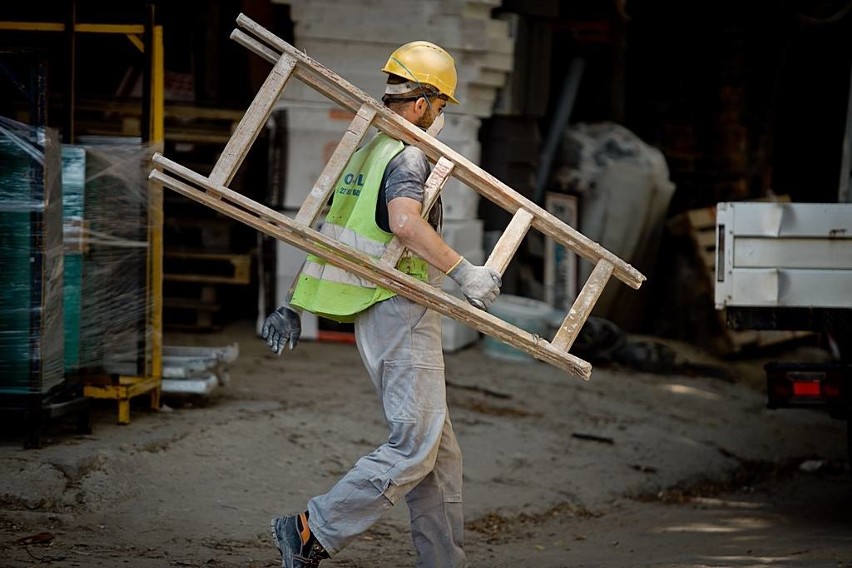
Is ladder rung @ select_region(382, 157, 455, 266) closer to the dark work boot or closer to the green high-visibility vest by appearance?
A: the green high-visibility vest

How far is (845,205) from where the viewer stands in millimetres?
5500

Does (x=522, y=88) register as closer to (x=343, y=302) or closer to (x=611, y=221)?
(x=611, y=221)

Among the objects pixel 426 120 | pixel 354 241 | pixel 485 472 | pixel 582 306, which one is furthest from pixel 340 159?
pixel 485 472

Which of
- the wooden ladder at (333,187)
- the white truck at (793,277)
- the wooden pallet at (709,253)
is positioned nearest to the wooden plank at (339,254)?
the wooden ladder at (333,187)

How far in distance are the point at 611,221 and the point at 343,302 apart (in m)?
5.86

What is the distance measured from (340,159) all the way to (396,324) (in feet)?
1.99

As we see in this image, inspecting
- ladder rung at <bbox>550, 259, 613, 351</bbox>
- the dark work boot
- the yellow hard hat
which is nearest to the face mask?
the yellow hard hat

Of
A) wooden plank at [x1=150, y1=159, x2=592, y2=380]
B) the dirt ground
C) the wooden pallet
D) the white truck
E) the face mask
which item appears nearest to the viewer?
wooden plank at [x1=150, y1=159, x2=592, y2=380]

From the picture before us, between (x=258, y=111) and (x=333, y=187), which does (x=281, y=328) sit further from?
(x=258, y=111)

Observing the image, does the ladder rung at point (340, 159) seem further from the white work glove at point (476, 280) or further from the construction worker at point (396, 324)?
the white work glove at point (476, 280)

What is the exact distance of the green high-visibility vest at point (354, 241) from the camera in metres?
4.16

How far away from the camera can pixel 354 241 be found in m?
4.18

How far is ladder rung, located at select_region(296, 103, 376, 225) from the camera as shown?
406 cm

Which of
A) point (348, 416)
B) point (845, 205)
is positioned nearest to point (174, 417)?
point (348, 416)
